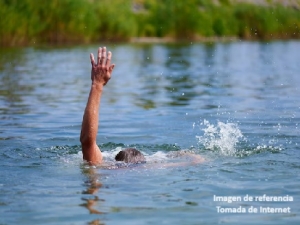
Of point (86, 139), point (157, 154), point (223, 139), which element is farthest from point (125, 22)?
point (86, 139)

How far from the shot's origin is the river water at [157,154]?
7871 millimetres

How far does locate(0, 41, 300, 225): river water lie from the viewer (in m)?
7.87

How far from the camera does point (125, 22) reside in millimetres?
81500

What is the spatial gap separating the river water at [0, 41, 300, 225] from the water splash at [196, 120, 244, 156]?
0.03 meters

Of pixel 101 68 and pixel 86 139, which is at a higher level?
pixel 101 68

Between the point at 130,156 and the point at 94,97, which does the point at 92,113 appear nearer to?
the point at 94,97

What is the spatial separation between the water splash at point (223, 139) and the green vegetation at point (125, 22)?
4174cm

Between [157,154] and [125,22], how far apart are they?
234ft

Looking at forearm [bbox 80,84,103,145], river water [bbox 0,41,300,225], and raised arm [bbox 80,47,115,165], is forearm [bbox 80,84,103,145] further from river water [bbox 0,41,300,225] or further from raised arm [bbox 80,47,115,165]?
river water [bbox 0,41,300,225]

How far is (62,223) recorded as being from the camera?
738 cm

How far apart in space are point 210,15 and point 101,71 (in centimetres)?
9971

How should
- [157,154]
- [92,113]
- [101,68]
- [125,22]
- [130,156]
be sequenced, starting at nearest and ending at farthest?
[101,68]
[92,113]
[130,156]
[157,154]
[125,22]

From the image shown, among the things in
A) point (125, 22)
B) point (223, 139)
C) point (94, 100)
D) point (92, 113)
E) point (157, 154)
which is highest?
point (125, 22)

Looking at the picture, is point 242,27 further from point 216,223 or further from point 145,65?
point 216,223
